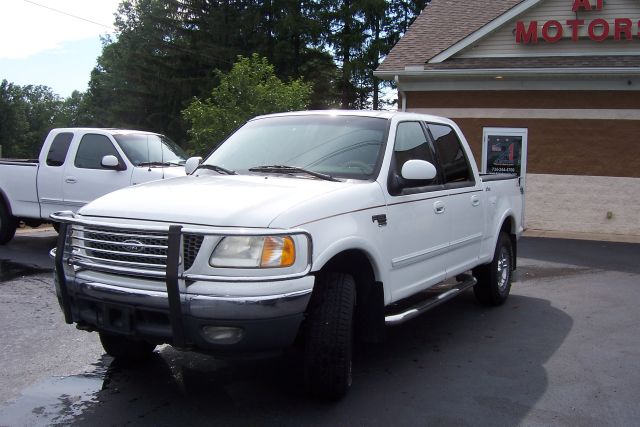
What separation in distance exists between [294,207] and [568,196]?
11.5 m

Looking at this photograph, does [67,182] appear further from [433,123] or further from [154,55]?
[154,55]

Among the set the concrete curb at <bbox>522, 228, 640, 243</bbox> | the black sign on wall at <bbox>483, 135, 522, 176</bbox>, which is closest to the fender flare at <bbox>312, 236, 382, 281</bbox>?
the concrete curb at <bbox>522, 228, 640, 243</bbox>

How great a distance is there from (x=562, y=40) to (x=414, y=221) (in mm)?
10995

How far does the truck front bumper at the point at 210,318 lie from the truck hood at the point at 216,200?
0.43m

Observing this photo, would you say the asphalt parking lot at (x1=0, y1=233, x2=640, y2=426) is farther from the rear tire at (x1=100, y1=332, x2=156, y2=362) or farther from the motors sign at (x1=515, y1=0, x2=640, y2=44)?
the motors sign at (x1=515, y1=0, x2=640, y2=44)

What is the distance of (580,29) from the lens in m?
14.0

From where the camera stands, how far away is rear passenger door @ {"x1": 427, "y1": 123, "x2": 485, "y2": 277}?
5.65 m

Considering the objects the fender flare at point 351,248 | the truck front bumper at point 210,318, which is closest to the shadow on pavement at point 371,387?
the truck front bumper at point 210,318

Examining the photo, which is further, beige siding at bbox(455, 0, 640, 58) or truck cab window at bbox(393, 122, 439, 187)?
beige siding at bbox(455, 0, 640, 58)

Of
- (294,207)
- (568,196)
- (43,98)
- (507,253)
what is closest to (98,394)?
(294,207)

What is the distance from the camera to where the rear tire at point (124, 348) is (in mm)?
4670

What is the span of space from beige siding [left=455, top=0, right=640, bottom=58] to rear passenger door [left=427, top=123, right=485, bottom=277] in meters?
9.04

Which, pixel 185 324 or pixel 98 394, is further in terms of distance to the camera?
pixel 98 394

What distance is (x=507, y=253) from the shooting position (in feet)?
23.7
